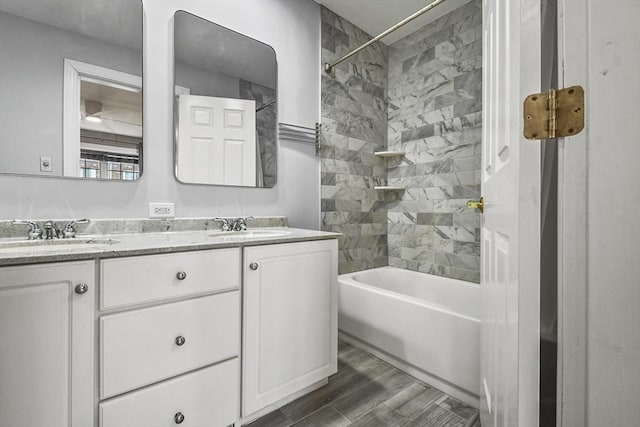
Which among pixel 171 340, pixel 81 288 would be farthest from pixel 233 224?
pixel 81 288

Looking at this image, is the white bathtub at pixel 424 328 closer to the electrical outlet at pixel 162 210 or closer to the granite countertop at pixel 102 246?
the granite countertop at pixel 102 246

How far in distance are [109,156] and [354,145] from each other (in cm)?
187

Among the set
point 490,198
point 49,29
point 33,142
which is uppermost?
point 49,29

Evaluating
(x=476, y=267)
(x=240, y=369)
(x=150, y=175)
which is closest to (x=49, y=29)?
(x=150, y=175)

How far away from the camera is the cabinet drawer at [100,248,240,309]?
96cm

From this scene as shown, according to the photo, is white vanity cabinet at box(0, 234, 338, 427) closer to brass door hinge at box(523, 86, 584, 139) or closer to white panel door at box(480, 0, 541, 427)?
white panel door at box(480, 0, 541, 427)

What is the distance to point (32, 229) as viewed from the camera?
4.05 ft

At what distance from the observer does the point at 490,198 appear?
1.03 m

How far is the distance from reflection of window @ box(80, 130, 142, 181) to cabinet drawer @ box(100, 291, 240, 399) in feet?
2.74

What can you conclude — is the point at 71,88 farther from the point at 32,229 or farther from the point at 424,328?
the point at 424,328

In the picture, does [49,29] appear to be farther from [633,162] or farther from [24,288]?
[633,162]

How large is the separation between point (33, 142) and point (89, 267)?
814mm

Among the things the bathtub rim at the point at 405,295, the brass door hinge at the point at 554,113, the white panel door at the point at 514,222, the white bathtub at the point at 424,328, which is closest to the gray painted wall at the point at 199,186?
the bathtub rim at the point at 405,295

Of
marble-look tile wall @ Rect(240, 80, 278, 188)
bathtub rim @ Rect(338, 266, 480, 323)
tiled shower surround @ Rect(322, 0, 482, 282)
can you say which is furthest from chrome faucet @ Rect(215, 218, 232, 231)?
bathtub rim @ Rect(338, 266, 480, 323)
